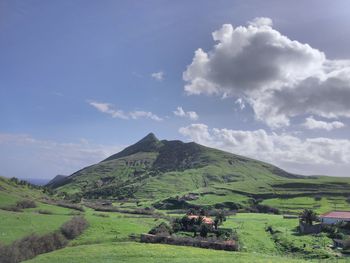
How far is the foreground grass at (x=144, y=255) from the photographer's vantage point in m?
73.3

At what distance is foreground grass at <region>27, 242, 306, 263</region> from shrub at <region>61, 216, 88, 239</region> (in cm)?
1149

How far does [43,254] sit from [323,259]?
1970 inches

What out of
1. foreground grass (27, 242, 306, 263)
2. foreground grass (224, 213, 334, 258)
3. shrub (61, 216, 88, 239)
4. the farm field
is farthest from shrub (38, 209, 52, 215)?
foreground grass (224, 213, 334, 258)

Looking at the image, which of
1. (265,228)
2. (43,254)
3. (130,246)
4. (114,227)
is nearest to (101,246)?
(130,246)

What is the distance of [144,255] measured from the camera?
77375mm

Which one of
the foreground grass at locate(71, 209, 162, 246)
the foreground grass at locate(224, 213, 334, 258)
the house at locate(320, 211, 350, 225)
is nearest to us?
the foreground grass at locate(224, 213, 334, 258)

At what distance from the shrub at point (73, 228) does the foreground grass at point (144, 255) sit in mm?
11489

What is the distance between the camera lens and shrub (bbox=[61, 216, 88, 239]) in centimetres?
9706

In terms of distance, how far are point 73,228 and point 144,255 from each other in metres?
28.7

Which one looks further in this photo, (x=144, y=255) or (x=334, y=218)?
(x=334, y=218)

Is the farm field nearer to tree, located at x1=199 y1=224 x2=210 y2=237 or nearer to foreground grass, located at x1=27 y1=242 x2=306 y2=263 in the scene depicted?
foreground grass, located at x1=27 y1=242 x2=306 y2=263

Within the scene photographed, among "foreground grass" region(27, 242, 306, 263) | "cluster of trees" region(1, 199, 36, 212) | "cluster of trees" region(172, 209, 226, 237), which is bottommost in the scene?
"foreground grass" region(27, 242, 306, 263)

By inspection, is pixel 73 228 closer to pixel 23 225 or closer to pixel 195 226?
pixel 23 225

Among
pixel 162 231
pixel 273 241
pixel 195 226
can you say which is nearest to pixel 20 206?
pixel 162 231
